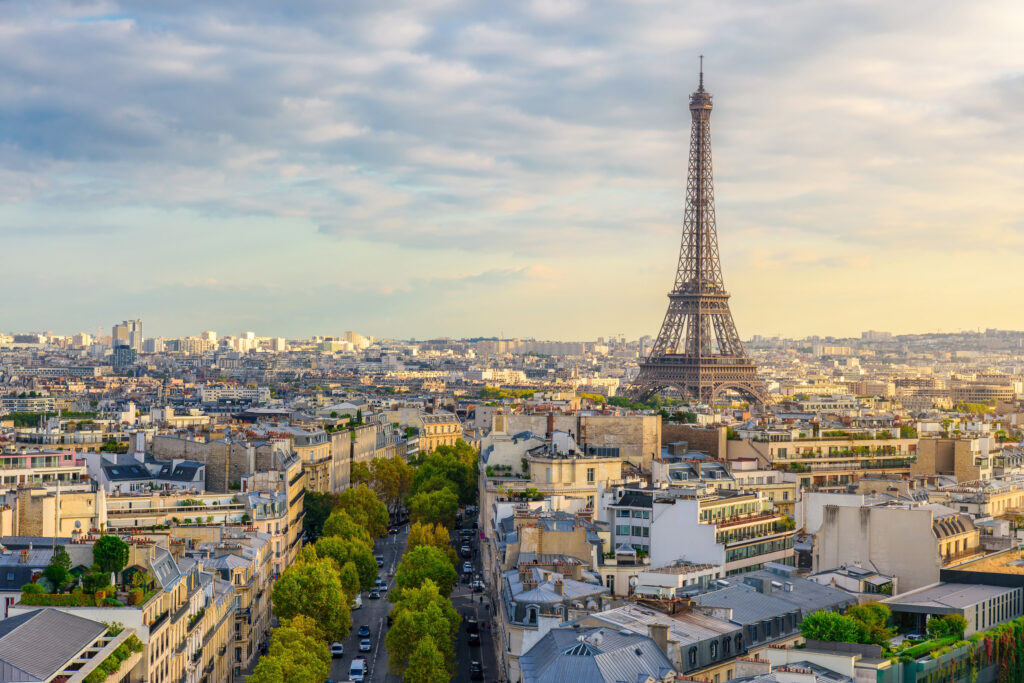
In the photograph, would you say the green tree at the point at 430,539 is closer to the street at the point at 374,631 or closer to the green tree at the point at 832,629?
the street at the point at 374,631

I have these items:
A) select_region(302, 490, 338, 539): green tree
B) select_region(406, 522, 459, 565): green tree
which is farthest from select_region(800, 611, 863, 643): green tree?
select_region(302, 490, 338, 539): green tree

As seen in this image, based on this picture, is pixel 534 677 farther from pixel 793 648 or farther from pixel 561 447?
pixel 561 447

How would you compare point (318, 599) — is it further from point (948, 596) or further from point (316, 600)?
point (948, 596)

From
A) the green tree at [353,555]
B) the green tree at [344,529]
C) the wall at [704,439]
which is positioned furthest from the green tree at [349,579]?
the wall at [704,439]

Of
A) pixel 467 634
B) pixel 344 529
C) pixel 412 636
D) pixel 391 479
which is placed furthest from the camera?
pixel 391 479

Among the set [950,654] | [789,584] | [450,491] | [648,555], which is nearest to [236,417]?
[450,491]

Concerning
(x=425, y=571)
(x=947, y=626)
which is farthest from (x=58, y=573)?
(x=947, y=626)
